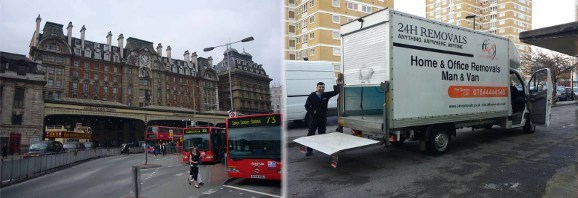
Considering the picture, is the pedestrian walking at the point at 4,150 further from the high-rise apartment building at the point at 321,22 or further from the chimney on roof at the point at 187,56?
the high-rise apartment building at the point at 321,22

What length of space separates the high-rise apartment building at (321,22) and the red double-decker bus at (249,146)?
3159cm

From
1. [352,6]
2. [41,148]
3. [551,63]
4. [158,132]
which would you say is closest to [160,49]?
[158,132]

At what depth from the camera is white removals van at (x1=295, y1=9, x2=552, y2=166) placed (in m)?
6.59

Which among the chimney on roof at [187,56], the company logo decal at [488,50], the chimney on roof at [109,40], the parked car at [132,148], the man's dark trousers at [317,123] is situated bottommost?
the parked car at [132,148]

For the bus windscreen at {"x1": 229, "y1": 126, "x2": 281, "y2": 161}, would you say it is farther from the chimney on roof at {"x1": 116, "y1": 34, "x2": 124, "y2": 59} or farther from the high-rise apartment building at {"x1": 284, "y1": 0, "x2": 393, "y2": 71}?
the high-rise apartment building at {"x1": 284, "y1": 0, "x2": 393, "y2": 71}

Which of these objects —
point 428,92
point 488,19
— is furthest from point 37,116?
point 488,19

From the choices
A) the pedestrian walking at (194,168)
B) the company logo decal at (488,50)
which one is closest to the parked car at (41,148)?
the pedestrian walking at (194,168)

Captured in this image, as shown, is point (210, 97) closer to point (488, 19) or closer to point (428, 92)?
point (428, 92)

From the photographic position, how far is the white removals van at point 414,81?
6.59 metres

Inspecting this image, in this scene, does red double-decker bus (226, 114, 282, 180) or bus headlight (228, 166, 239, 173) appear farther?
bus headlight (228, 166, 239, 173)

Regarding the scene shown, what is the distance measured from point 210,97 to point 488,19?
5456 centimetres

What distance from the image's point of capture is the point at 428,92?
7.19 metres

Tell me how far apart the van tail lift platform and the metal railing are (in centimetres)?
433

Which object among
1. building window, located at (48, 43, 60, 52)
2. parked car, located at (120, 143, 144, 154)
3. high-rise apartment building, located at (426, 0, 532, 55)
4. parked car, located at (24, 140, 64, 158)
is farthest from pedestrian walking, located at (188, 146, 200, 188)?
high-rise apartment building, located at (426, 0, 532, 55)
